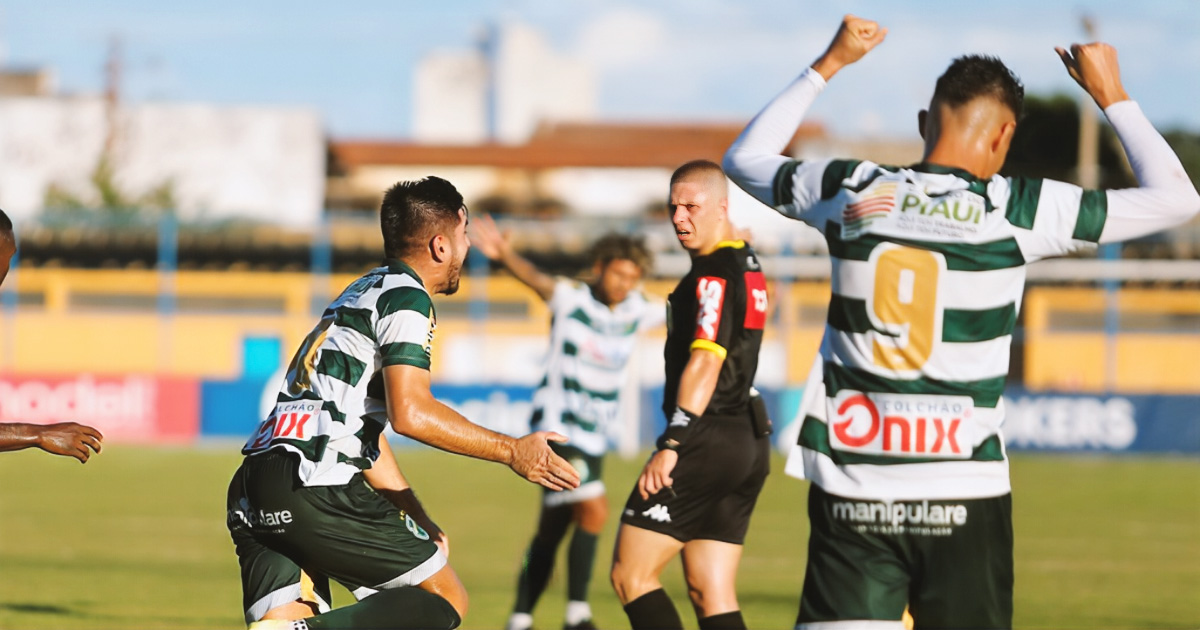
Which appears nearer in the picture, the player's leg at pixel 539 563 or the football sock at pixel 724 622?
the football sock at pixel 724 622

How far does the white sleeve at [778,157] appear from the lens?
4.85 meters

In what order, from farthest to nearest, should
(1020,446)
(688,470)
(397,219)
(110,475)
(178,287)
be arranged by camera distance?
(178,287)
(1020,446)
(110,475)
(688,470)
(397,219)

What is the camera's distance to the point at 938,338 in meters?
4.71

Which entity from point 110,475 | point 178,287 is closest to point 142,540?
point 110,475

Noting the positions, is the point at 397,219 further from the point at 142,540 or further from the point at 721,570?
the point at 142,540

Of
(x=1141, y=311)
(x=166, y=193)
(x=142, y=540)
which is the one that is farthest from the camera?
(x=166, y=193)

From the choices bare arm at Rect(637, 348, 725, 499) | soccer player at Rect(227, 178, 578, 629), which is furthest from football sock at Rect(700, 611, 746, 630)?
soccer player at Rect(227, 178, 578, 629)

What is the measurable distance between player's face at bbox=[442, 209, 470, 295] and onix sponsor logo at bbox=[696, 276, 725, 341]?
3.60 ft

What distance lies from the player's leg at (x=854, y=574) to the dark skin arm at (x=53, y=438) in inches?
107

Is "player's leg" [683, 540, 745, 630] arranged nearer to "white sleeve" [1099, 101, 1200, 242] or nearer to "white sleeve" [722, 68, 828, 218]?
"white sleeve" [722, 68, 828, 218]

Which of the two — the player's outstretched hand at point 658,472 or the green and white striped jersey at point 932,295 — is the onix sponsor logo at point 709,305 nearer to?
the player's outstretched hand at point 658,472

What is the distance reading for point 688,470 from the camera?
6.75m

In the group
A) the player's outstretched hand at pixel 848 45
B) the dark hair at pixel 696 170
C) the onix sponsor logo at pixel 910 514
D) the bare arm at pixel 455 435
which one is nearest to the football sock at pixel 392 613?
the bare arm at pixel 455 435

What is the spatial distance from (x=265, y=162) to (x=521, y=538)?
47.4 meters
